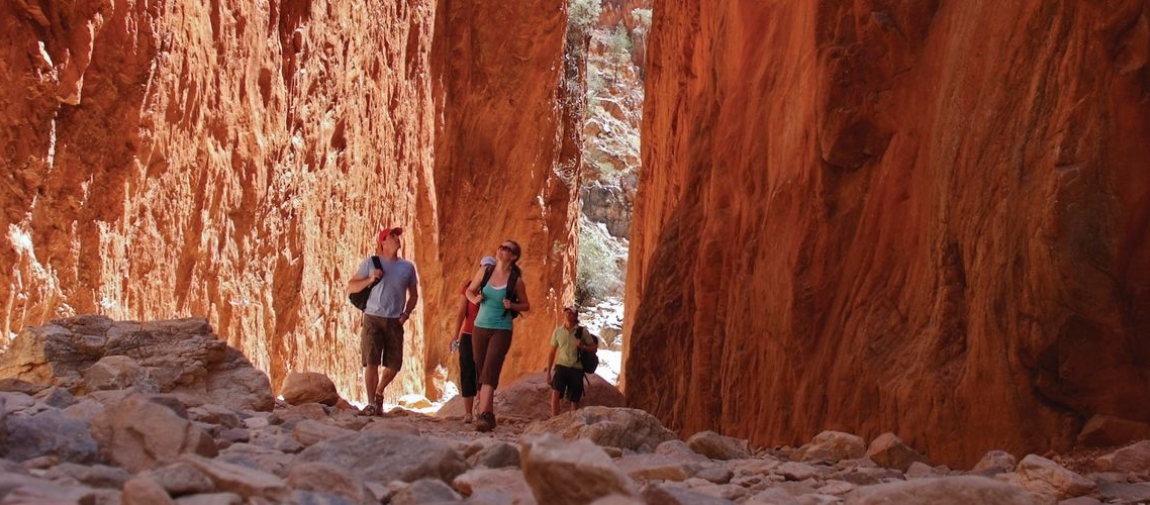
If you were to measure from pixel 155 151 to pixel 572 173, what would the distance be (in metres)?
21.5

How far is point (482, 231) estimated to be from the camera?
97.7 ft

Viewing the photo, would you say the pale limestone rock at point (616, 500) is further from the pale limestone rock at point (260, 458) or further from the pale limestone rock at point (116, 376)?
the pale limestone rock at point (116, 376)

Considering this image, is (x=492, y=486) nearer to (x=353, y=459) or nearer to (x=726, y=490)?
(x=353, y=459)

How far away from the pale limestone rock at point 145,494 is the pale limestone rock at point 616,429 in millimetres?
2866

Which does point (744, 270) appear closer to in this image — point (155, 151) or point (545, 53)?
point (155, 151)

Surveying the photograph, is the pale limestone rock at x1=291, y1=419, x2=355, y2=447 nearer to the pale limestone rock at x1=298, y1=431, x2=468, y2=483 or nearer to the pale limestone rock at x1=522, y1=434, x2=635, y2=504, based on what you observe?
the pale limestone rock at x1=298, y1=431, x2=468, y2=483

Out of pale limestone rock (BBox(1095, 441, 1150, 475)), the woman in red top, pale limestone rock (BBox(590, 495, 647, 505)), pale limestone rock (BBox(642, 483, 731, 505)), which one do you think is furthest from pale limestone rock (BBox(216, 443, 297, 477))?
the woman in red top

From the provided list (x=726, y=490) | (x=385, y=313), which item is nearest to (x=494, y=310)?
(x=385, y=313)

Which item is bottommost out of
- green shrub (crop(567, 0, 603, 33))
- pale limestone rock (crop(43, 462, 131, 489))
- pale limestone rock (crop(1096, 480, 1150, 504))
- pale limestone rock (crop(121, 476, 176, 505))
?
pale limestone rock (crop(1096, 480, 1150, 504))

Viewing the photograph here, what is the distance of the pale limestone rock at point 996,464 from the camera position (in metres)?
5.52

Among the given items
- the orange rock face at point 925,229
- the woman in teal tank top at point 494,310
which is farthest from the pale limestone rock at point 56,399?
the orange rock face at point 925,229

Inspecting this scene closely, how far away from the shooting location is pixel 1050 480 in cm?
464

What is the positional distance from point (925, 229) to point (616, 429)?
111 inches

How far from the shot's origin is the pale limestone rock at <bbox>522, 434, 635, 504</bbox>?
2.97 m
